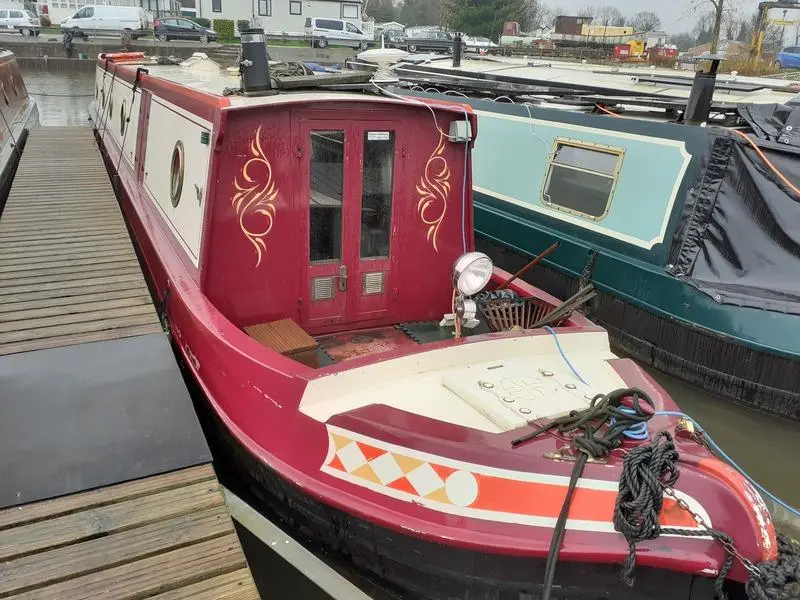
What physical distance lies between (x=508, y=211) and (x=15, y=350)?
532 centimetres

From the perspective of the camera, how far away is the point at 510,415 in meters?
3.00

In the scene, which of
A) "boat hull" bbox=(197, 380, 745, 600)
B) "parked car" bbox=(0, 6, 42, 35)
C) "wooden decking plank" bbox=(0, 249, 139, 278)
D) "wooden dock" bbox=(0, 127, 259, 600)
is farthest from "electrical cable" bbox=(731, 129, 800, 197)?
"parked car" bbox=(0, 6, 42, 35)

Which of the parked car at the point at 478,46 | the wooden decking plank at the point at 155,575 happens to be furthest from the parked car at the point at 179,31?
the wooden decking plank at the point at 155,575

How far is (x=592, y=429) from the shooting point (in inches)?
111

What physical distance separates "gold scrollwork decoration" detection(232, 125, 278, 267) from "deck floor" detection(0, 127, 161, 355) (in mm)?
1173

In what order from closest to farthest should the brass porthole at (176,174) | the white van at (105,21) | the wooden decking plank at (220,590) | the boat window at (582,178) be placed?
the wooden decking plank at (220,590)
the brass porthole at (176,174)
the boat window at (582,178)
the white van at (105,21)

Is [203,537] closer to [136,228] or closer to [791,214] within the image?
[136,228]

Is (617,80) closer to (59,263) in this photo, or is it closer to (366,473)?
(59,263)

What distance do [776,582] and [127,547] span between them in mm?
2670

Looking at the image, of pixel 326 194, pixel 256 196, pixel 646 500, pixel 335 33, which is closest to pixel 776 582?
pixel 646 500

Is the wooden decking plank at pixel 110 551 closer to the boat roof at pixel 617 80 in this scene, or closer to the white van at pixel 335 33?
the boat roof at pixel 617 80

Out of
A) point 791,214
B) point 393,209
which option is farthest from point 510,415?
point 791,214

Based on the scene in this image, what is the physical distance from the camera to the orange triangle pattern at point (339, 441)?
303cm

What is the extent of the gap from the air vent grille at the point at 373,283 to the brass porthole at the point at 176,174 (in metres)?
1.54
